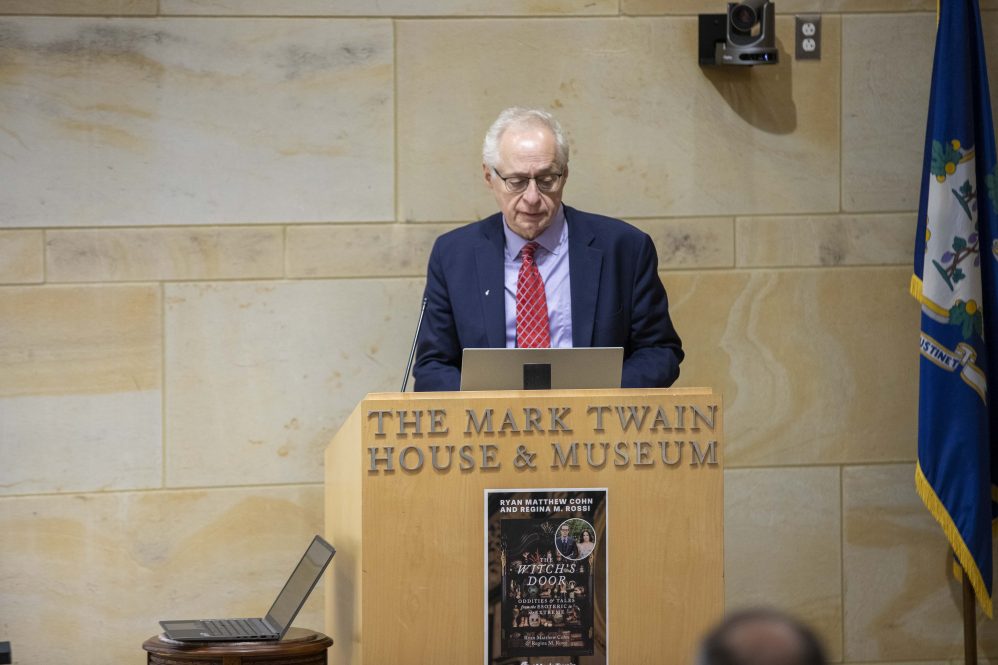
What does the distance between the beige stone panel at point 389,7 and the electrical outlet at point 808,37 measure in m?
0.75

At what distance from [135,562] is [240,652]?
189 cm

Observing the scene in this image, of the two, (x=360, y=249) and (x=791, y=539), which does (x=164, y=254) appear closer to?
(x=360, y=249)

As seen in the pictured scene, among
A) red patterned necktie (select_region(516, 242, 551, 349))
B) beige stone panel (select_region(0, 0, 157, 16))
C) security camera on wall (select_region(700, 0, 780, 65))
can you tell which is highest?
beige stone panel (select_region(0, 0, 157, 16))

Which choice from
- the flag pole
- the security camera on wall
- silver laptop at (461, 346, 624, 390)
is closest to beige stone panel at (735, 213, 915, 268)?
the security camera on wall

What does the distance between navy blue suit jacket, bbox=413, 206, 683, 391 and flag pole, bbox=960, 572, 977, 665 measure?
6.08ft

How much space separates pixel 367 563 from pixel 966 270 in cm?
293

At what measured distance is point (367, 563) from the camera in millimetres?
3029

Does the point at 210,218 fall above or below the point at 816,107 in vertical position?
below

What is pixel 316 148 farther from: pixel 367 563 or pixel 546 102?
pixel 367 563

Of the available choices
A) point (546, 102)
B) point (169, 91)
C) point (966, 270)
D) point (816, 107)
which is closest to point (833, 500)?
point (966, 270)

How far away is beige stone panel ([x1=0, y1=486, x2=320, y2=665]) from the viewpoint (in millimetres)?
4980

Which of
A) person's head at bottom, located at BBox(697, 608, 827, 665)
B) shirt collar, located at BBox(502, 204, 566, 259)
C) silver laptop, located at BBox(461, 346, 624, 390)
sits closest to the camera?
person's head at bottom, located at BBox(697, 608, 827, 665)

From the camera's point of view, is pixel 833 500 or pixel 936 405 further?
pixel 833 500

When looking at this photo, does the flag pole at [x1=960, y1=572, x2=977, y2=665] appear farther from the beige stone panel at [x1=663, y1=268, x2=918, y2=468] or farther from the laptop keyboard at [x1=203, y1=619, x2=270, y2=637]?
the laptop keyboard at [x1=203, y1=619, x2=270, y2=637]
